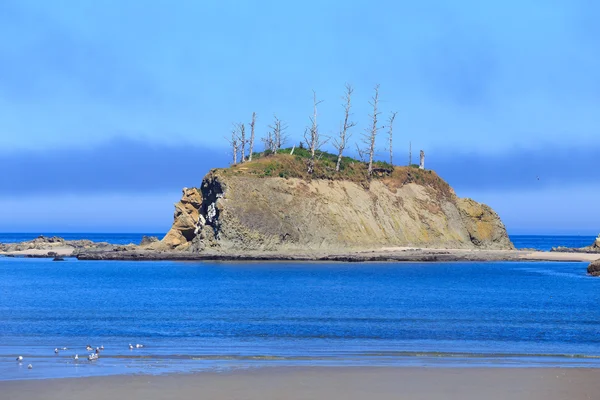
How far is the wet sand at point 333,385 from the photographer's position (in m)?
16.3

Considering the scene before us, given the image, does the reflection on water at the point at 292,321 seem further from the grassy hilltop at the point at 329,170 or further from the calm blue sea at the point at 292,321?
the grassy hilltop at the point at 329,170

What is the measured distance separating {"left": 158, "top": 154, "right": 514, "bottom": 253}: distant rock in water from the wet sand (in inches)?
2217

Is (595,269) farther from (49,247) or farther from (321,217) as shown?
(49,247)

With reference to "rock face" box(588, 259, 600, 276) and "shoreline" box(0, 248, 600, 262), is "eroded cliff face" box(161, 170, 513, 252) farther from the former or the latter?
"rock face" box(588, 259, 600, 276)

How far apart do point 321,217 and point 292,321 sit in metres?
49.2

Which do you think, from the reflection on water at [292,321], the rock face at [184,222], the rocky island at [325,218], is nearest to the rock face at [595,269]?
the reflection on water at [292,321]

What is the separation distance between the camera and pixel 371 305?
36438 millimetres

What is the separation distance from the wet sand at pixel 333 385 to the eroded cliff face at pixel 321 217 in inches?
2222

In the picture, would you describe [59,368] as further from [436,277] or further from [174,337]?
[436,277]

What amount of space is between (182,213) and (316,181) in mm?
14090

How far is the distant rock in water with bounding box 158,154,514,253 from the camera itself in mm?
76312

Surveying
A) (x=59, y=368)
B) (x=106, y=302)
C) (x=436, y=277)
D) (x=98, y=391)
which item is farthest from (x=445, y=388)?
(x=436, y=277)

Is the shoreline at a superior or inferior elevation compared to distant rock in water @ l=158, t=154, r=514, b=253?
inferior

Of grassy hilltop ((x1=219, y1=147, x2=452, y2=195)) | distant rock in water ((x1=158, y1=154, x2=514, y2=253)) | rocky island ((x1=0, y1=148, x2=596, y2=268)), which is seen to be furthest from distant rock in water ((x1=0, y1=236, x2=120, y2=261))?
grassy hilltop ((x1=219, y1=147, x2=452, y2=195))
